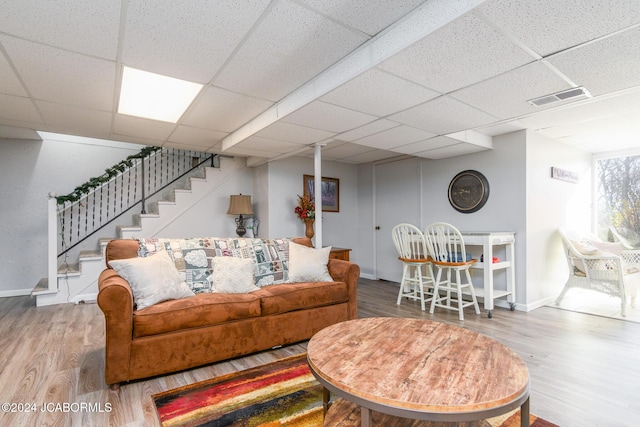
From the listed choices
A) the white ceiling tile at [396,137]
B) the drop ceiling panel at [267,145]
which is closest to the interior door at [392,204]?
the white ceiling tile at [396,137]

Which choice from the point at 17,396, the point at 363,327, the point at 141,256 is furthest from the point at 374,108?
the point at 17,396

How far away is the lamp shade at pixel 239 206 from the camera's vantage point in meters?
5.01

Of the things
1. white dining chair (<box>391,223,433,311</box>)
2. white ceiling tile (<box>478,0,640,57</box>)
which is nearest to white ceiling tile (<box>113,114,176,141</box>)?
white dining chair (<box>391,223,433,311</box>)

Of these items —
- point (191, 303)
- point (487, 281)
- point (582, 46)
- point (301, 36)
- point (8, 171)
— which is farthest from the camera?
point (8, 171)

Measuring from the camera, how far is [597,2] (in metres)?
1.41

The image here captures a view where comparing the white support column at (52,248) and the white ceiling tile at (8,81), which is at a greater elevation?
the white ceiling tile at (8,81)

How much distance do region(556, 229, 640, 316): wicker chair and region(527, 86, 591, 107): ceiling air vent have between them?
7.08ft

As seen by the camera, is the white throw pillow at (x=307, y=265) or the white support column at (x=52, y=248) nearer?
the white throw pillow at (x=307, y=265)

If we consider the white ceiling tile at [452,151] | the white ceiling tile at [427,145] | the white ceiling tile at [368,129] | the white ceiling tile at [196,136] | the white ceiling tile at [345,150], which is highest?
the white ceiling tile at [196,136]

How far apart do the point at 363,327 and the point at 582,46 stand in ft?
6.71

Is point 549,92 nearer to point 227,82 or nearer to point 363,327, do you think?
point 363,327

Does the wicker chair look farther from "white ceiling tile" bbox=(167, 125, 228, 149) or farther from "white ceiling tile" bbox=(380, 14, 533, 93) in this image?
"white ceiling tile" bbox=(167, 125, 228, 149)

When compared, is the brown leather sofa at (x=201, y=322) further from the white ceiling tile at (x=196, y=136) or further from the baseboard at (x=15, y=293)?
the baseboard at (x=15, y=293)

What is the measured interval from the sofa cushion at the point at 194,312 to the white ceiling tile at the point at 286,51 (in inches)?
69.8
